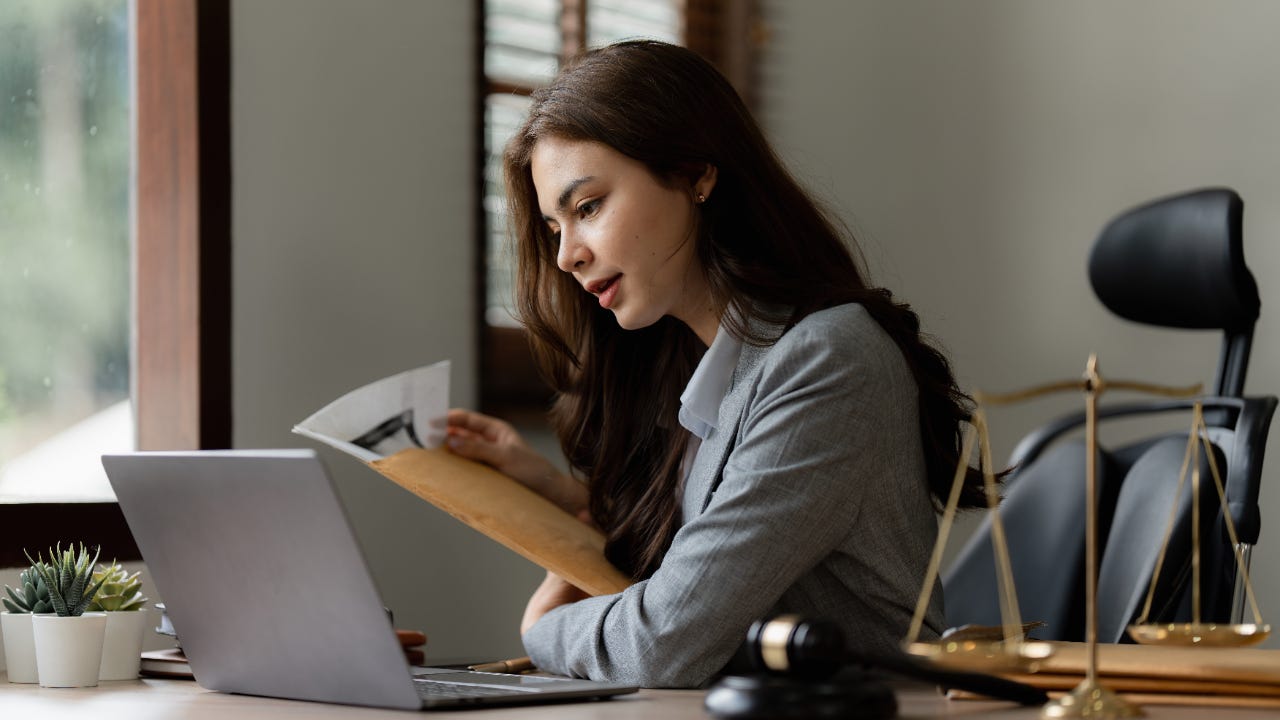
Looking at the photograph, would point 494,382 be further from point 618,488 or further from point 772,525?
point 772,525

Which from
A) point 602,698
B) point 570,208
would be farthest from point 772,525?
point 570,208

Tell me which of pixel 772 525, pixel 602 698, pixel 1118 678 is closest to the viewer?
pixel 1118 678

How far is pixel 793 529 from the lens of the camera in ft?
4.09

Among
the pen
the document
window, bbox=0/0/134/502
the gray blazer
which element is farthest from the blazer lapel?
window, bbox=0/0/134/502

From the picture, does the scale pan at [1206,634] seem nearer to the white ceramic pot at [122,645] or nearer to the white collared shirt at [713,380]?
the white collared shirt at [713,380]

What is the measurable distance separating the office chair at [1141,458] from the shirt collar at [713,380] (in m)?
0.52

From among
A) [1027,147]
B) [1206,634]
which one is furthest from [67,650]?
[1027,147]

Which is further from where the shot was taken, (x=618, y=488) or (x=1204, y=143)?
(x=1204, y=143)

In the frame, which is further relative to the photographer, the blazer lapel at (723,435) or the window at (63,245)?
the window at (63,245)

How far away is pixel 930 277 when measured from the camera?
9.57 feet

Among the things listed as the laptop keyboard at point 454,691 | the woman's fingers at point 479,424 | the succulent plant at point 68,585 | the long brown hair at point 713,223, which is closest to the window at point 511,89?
the woman's fingers at point 479,424

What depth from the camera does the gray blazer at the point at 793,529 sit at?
1.23 metres

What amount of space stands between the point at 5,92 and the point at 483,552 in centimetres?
93

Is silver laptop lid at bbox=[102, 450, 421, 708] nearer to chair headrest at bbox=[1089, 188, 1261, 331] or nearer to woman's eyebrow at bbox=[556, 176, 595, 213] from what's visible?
woman's eyebrow at bbox=[556, 176, 595, 213]
